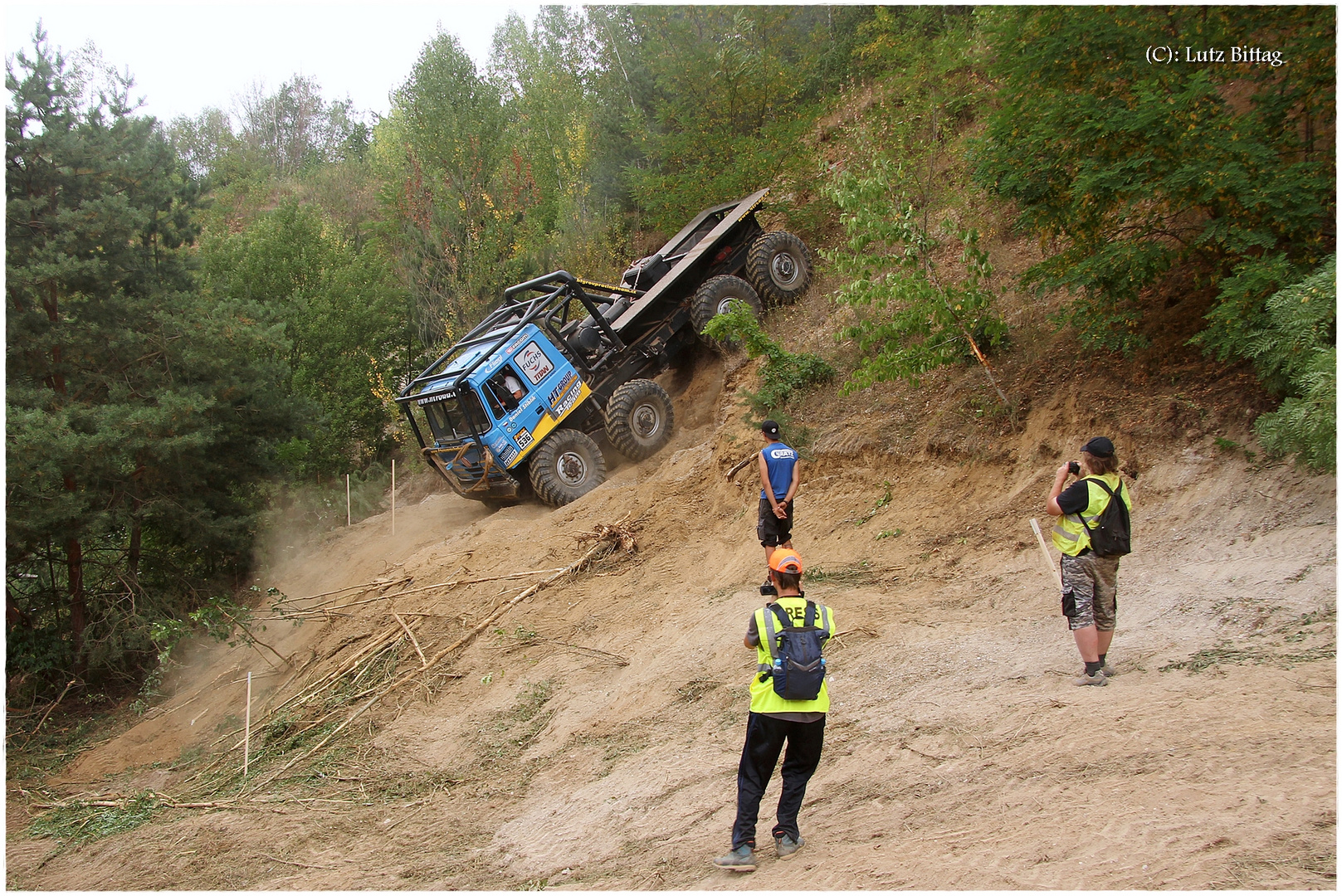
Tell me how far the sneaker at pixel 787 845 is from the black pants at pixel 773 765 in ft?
0.07

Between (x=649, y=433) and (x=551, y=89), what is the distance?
2021cm

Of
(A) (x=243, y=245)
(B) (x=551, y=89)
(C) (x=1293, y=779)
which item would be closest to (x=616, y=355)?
(C) (x=1293, y=779)

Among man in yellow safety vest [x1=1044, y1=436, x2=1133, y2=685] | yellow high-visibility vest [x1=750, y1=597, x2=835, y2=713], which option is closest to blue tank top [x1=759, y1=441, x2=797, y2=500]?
man in yellow safety vest [x1=1044, y1=436, x2=1133, y2=685]

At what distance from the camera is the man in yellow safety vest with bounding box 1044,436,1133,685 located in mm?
5383

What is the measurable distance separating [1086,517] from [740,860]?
291 centimetres

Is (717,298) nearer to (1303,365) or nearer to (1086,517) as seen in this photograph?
(1303,365)

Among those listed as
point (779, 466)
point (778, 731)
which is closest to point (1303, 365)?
point (779, 466)

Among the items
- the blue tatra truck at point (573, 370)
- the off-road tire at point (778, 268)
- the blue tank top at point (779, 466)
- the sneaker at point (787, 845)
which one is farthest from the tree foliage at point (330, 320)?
the sneaker at point (787, 845)

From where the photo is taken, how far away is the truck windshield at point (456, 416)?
13367 millimetres

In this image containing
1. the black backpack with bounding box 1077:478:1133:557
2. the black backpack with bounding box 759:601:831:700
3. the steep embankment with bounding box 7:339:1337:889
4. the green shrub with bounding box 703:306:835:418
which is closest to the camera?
the steep embankment with bounding box 7:339:1337:889

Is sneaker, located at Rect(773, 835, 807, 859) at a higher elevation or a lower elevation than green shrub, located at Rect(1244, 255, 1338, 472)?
lower

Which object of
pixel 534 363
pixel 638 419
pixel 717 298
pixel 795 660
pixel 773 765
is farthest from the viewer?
pixel 717 298

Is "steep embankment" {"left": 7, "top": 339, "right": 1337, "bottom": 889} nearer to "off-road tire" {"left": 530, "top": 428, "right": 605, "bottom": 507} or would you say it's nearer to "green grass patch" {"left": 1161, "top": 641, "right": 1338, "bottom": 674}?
"green grass patch" {"left": 1161, "top": 641, "right": 1338, "bottom": 674}

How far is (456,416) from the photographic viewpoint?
13.9m
